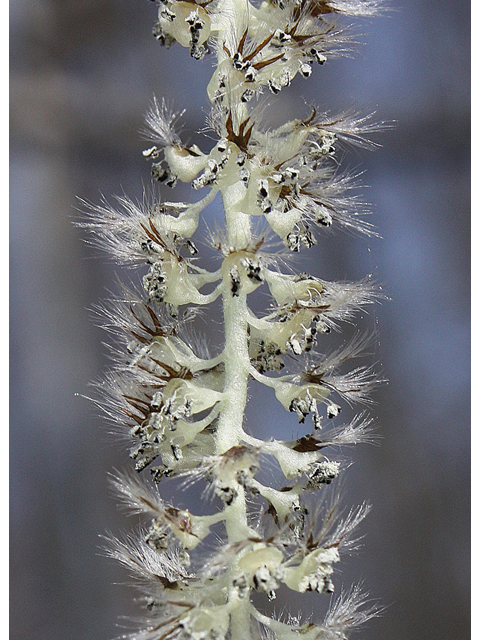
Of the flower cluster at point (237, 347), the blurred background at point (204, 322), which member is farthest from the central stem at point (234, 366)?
the blurred background at point (204, 322)

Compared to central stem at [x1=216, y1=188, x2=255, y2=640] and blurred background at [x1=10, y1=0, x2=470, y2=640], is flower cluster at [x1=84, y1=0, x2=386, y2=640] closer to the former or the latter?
central stem at [x1=216, y1=188, x2=255, y2=640]

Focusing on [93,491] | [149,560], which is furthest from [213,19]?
[93,491]

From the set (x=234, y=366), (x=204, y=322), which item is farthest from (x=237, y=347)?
(x=204, y=322)

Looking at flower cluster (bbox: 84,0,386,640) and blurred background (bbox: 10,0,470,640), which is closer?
flower cluster (bbox: 84,0,386,640)

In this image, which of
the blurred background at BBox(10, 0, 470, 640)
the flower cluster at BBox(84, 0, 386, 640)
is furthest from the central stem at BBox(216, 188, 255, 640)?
the blurred background at BBox(10, 0, 470, 640)

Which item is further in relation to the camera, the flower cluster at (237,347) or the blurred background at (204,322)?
the blurred background at (204,322)

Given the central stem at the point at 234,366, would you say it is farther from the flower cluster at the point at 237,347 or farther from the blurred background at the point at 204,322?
the blurred background at the point at 204,322
